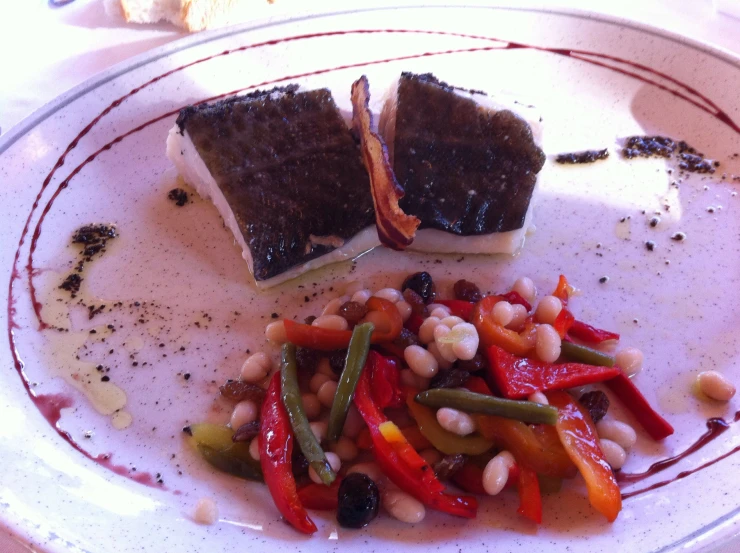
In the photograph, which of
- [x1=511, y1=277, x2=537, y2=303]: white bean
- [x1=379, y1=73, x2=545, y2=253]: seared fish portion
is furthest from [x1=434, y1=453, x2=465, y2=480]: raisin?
[x1=379, y1=73, x2=545, y2=253]: seared fish portion

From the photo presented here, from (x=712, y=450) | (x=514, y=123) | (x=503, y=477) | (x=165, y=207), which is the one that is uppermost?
(x=514, y=123)

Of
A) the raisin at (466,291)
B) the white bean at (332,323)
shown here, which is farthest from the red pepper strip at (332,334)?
the raisin at (466,291)

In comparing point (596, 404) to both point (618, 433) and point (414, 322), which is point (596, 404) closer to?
point (618, 433)

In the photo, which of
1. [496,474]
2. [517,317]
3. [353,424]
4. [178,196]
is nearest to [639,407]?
[517,317]

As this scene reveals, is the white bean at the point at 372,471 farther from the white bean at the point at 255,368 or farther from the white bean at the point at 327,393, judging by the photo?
the white bean at the point at 255,368

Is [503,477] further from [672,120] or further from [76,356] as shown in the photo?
[672,120]

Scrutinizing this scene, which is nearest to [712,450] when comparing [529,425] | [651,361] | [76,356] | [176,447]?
[651,361]
